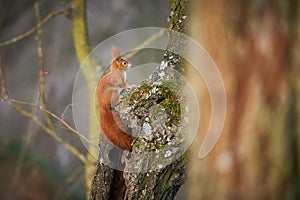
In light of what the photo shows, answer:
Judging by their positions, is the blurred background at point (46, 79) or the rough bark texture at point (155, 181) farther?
the blurred background at point (46, 79)

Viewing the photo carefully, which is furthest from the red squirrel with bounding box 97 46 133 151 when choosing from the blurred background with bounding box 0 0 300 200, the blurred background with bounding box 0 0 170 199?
the blurred background with bounding box 0 0 170 199

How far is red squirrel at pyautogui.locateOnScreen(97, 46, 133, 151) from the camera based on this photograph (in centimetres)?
204

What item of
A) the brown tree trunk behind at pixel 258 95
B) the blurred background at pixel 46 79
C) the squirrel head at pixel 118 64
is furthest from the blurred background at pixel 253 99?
the blurred background at pixel 46 79

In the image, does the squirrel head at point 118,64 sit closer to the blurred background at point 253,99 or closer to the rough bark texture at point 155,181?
the rough bark texture at point 155,181

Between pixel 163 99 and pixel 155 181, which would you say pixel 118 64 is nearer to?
pixel 163 99

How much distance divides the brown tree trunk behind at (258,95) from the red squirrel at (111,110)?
→ 98cm

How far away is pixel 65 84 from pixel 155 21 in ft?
2.57

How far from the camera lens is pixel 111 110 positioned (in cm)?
211

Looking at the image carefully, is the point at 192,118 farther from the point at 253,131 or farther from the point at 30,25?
the point at 30,25

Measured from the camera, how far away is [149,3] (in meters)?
4.50

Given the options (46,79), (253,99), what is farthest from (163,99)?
(46,79)

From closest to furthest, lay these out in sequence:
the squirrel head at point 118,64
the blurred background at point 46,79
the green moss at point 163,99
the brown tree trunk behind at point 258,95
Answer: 1. the brown tree trunk behind at point 258,95
2. the green moss at point 163,99
3. the squirrel head at point 118,64
4. the blurred background at point 46,79

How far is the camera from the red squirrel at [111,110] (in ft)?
6.70

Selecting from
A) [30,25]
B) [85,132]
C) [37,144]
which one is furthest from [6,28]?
[85,132]
